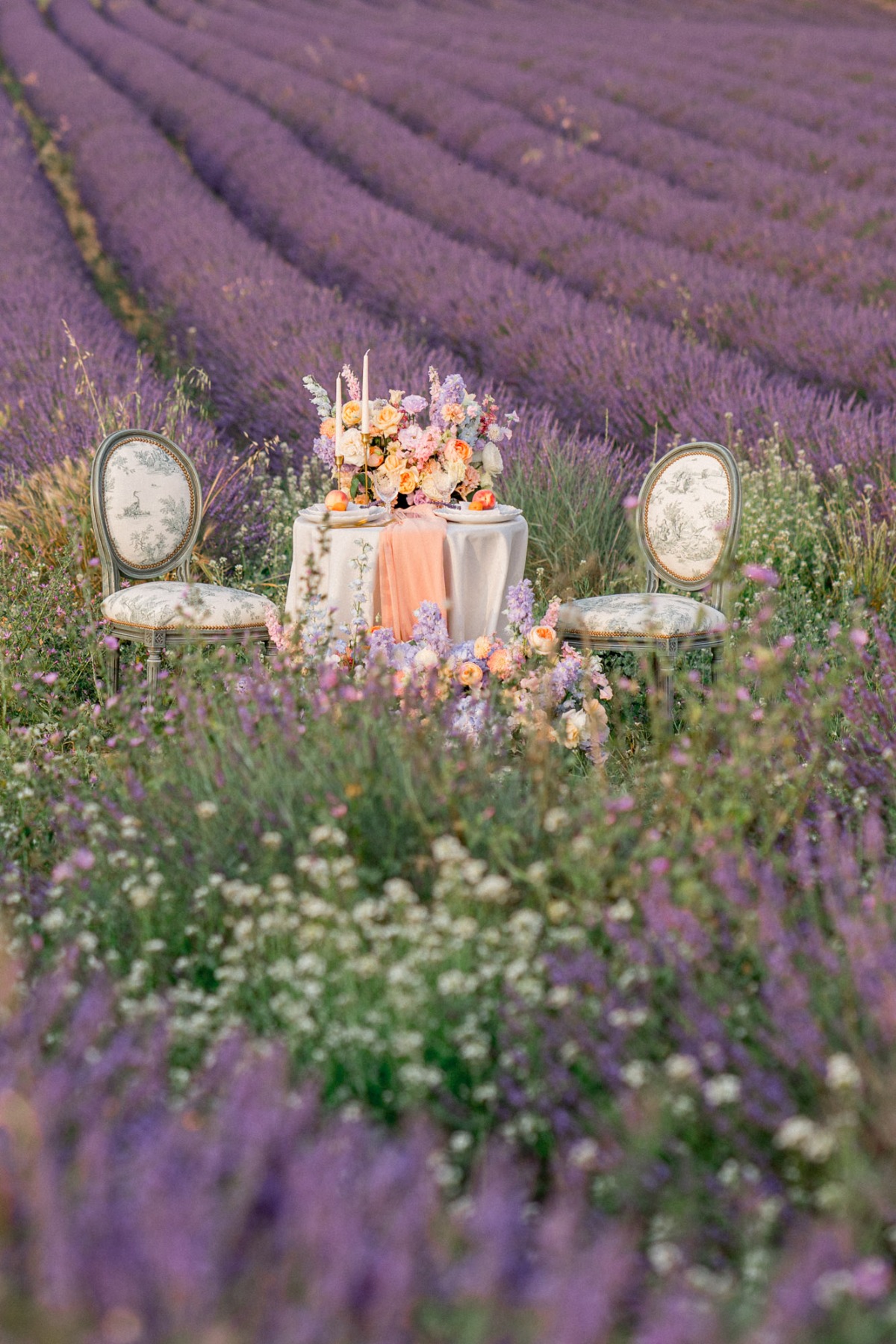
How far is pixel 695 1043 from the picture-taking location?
5.48 ft

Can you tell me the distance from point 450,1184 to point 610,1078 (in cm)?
23

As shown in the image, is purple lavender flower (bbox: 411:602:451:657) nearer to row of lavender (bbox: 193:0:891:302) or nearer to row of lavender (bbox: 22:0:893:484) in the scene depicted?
row of lavender (bbox: 22:0:893:484)

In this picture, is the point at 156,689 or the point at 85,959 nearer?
the point at 85,959

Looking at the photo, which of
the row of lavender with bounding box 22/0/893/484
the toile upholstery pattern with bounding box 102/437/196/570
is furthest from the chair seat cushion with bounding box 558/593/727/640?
the row of lavender with bounding box 22/0/893/484

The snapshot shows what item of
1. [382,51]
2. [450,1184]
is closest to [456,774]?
[450,1184]

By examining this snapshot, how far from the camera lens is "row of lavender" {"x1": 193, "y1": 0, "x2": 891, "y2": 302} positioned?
8050 mm

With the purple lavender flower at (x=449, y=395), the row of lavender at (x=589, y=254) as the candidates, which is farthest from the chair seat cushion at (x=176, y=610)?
the row of lavender at (x=589, y=254)

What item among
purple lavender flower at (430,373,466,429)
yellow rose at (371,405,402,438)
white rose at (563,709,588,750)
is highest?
purple lavender flower at (430,373,466,429)

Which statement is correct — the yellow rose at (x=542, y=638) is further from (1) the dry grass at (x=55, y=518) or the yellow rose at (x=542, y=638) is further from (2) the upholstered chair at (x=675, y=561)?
(1) the dry grass at (x=55, y=518)

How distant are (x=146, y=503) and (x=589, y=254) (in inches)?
203

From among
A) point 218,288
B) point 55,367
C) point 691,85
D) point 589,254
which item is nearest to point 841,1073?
point 55,367

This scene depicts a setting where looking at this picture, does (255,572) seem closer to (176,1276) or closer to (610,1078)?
(610,1078)

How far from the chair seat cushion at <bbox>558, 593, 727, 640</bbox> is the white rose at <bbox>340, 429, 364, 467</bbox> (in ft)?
2.31

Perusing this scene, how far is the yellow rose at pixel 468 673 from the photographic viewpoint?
3537mm
